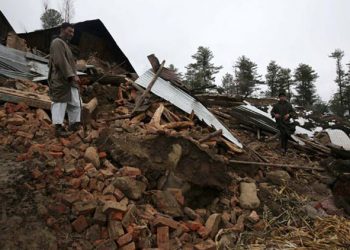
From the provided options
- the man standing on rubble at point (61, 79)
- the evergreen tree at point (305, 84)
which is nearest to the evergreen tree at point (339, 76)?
the evergreen tree at point (305, 84)

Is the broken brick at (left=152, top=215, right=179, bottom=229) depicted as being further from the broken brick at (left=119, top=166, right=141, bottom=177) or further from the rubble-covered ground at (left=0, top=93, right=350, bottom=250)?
the broken brick at (left=119, top=166, right=141, bottom=177)

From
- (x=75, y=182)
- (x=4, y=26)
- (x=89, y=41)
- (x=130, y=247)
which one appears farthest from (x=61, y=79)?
(x=4, y=26)

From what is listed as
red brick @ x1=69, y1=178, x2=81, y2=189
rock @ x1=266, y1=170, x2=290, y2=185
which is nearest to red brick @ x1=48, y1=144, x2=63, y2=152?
red brick @ x1=69, y1=178, x2=81, y2=189

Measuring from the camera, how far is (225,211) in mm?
4695

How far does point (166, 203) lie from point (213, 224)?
0.61 m

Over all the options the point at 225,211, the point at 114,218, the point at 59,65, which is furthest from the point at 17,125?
the point at 225,211

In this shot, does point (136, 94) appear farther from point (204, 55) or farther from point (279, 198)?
point (204, 55)

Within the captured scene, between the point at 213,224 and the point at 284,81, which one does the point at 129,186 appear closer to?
the point at 213,224

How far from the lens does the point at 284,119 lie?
797cm

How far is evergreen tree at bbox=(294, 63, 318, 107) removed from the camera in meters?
36.1

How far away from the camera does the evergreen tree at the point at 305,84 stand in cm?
3609

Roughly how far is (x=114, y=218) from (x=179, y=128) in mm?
3047

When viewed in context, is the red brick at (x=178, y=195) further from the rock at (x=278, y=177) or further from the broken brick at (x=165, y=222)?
the rock at (x=278, y=177)

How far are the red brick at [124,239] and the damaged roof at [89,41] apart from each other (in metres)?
11.5
